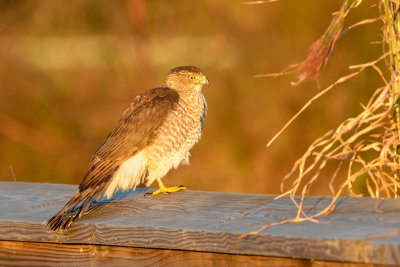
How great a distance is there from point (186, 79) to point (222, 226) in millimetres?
1876

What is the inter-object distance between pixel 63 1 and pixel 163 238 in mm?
5674

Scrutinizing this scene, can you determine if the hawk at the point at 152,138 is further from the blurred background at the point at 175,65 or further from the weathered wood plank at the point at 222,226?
the blurred background at the point at 175,65

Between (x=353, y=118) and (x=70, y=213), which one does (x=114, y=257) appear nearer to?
(x=70, y=213)

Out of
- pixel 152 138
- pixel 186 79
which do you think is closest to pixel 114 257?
pixel 152 138

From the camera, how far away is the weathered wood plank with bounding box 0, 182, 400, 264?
2006 millimetres

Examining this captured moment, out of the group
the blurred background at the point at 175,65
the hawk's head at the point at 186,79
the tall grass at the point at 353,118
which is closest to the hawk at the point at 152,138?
the hawk's head at the point at 186,79

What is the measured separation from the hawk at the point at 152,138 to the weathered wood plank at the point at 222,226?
19 cm

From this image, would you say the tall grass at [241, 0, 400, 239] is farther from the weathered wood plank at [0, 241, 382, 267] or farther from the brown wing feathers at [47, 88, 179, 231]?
the brown wing feathers at [47, 88, 179, 231]

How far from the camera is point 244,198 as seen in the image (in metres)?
2.75

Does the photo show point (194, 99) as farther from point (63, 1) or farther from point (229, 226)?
point (63, 1)

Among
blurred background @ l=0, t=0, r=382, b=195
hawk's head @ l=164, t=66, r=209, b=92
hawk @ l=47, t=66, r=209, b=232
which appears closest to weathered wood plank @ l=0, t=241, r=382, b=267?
hawk @ l=47, t=66, r=209, b=232

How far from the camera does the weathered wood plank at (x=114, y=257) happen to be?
2.15 m

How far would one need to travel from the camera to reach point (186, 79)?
403 cm

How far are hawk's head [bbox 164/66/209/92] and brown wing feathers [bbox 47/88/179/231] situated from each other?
17 centimetres
